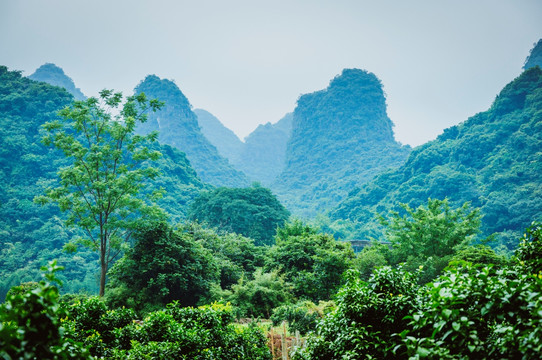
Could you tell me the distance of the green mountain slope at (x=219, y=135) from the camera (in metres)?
83.9

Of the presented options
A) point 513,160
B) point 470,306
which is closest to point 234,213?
point 513,160

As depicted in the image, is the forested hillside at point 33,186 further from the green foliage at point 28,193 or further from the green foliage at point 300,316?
the green foliage at point 300,316

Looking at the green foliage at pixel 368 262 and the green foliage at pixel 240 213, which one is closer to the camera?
the green foliage at pixel 368 262

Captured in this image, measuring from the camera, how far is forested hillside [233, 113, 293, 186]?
7688cm

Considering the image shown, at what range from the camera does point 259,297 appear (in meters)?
13.1

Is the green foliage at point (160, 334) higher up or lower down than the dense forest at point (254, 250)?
lower down

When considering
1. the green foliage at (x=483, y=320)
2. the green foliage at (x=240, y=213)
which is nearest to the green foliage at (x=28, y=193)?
the green foliage at (x=240, y=213)

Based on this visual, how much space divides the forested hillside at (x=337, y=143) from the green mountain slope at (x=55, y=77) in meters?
36.9

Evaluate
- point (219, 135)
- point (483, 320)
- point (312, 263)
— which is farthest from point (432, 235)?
point (219, 135)

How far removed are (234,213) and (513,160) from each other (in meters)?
23.0

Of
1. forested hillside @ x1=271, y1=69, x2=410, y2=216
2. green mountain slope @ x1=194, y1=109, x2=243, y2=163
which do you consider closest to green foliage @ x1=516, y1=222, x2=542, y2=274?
forested hillside @ x1=271, y1=69, x2=410, y2=216

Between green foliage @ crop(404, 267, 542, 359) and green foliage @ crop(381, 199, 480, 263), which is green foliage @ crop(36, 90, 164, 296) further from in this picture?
green foliage @ crop(404, 267, 542, 359)

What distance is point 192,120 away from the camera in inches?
Result: 2344

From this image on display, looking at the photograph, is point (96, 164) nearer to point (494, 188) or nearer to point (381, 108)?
point (494, 188)
